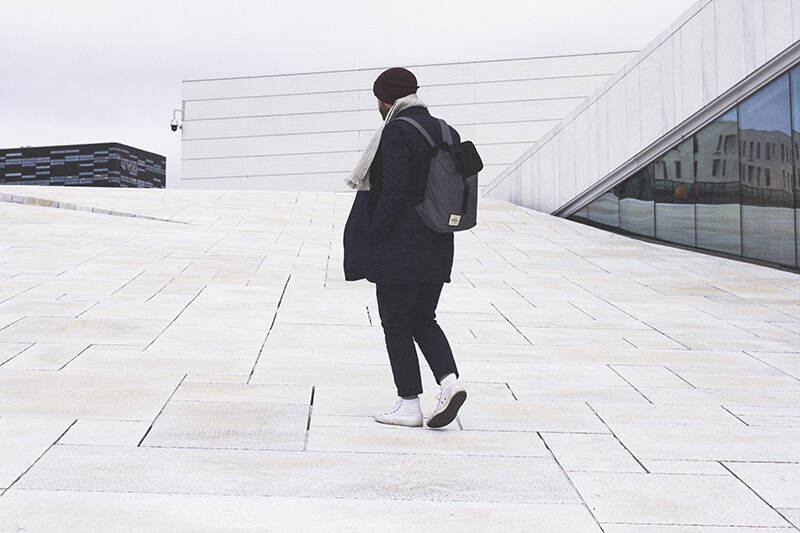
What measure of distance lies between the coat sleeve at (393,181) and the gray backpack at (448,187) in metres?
0.10

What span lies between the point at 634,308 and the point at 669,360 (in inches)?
85.4

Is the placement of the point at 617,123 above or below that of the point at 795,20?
above

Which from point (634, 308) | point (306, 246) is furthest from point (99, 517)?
point (306, 246)

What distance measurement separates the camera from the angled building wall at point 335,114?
35906 millimetres

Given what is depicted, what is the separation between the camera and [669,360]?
5168 millimetres

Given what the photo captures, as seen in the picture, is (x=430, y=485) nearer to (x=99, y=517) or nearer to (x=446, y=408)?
(x=446, y=408)

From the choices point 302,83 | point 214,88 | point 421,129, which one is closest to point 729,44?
point 421,129

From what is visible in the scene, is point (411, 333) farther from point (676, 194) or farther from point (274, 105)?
point (274, 105)

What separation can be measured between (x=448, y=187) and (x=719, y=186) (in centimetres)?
943

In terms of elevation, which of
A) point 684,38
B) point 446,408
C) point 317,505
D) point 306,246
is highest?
point 684,38

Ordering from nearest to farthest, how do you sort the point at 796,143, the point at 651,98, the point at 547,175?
the point at 796,143 < the point at 651,98 < the point at 547,175

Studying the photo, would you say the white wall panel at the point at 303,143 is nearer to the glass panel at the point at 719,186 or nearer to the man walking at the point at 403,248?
the glass panel at the point at 719,186

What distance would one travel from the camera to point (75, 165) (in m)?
97.2

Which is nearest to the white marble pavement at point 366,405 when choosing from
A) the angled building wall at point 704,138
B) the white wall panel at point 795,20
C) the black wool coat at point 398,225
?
the black wool coat at point 398,225
